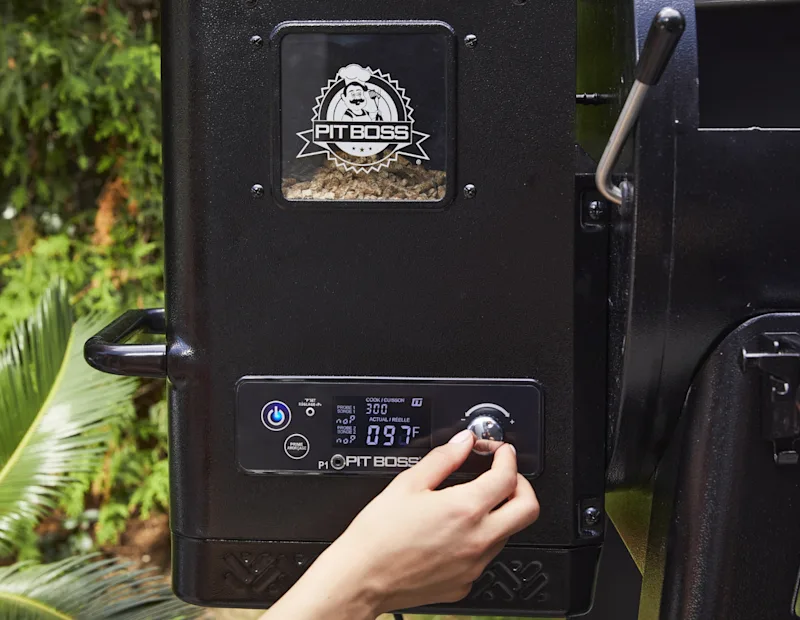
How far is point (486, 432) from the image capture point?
89 centimetres

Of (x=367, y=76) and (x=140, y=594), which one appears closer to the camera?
(x=367, y=76)

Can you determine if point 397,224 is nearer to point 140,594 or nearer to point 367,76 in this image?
point 367,76

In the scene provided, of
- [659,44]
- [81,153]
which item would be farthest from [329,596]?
[81,153]

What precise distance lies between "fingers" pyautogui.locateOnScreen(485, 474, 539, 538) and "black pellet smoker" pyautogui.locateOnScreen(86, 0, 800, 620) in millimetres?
70

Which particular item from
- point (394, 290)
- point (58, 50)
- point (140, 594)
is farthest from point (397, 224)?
point (58, 50)

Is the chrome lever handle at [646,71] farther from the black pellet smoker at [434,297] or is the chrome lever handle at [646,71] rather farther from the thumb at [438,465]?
the thumb at [438,465]

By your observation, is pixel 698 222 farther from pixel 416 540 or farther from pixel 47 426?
pixel 47 426

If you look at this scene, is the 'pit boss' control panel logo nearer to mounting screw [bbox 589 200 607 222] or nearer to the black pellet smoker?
the black pellet smoker

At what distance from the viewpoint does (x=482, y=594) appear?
0.95 meters

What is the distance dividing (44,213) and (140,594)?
1682 mm

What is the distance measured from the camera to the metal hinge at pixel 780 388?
745 millimetres

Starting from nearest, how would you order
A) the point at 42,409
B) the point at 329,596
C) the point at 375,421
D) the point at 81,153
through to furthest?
1. the point at 329,596
2. the point at 375,421
3. the point at 42,409
4. the point at 81,153

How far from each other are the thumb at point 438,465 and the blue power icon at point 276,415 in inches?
5.4

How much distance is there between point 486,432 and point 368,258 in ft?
0.70
